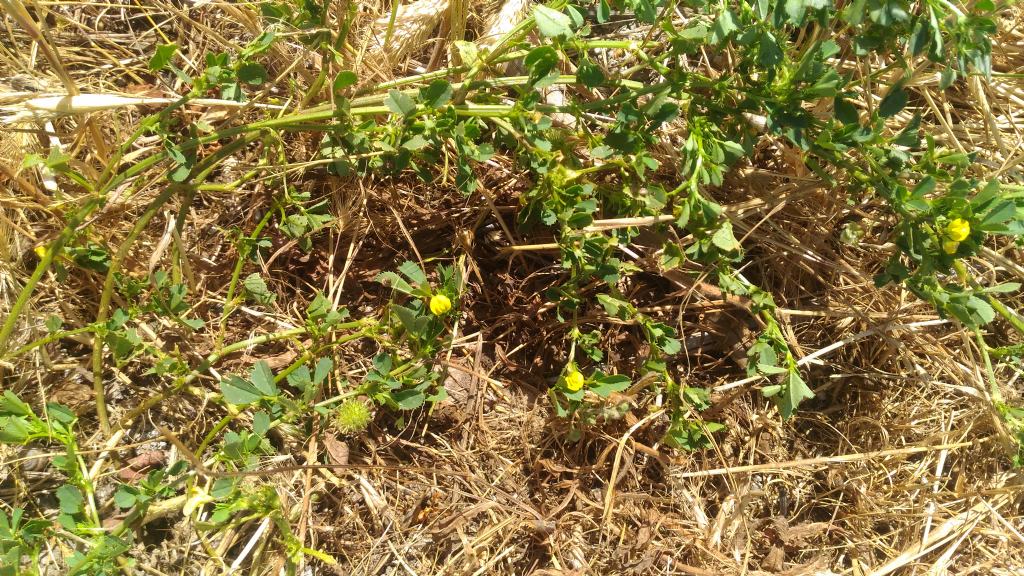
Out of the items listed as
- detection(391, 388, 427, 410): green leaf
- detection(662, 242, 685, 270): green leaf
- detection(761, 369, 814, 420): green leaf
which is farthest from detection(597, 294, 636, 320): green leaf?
detection(391, 388, 427, 410): green leaf

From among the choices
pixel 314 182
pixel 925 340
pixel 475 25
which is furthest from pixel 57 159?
pixel 925 340

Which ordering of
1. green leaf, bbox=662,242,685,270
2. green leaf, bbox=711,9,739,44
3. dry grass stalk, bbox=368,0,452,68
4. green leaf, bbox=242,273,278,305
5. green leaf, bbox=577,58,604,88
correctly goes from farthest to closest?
1. dry grass stalk, bbox=368,0,452,68
2. green leaf, bbox=242,273,278,305
3. green leaf, bbox=662,242,685,270
4. green leaf, bbox=577,58,604,88
5. green leaf, bbox=711,9,739,44

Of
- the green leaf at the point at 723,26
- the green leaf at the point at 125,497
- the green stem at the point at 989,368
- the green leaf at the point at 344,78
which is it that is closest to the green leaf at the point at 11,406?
the green leaf at the point at 125,497

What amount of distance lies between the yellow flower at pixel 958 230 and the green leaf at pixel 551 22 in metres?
0.95

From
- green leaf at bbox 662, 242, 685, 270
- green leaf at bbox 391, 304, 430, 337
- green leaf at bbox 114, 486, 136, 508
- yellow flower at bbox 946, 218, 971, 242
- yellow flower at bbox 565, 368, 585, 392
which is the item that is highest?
yellow flower at bbox 946, 218, 971, 242

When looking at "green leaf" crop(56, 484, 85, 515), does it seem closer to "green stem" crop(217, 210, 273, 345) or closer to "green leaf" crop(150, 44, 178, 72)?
"green stem" crop(217, 210, 273, 345)

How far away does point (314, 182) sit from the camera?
214cm

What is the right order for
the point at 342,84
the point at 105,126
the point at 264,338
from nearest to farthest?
the point at 342,84 < the point at 264,338 < the point at 105,126

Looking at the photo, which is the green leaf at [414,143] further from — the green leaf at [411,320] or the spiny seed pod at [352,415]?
the spiny seed pod at [352,415]

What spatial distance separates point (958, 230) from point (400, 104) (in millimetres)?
1287

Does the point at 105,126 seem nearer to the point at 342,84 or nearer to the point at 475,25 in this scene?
the point at 342,84

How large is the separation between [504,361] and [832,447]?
111 cm

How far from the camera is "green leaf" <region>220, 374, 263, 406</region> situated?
1.79 meters

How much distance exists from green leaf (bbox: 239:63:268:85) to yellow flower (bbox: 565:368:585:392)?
1.11m
